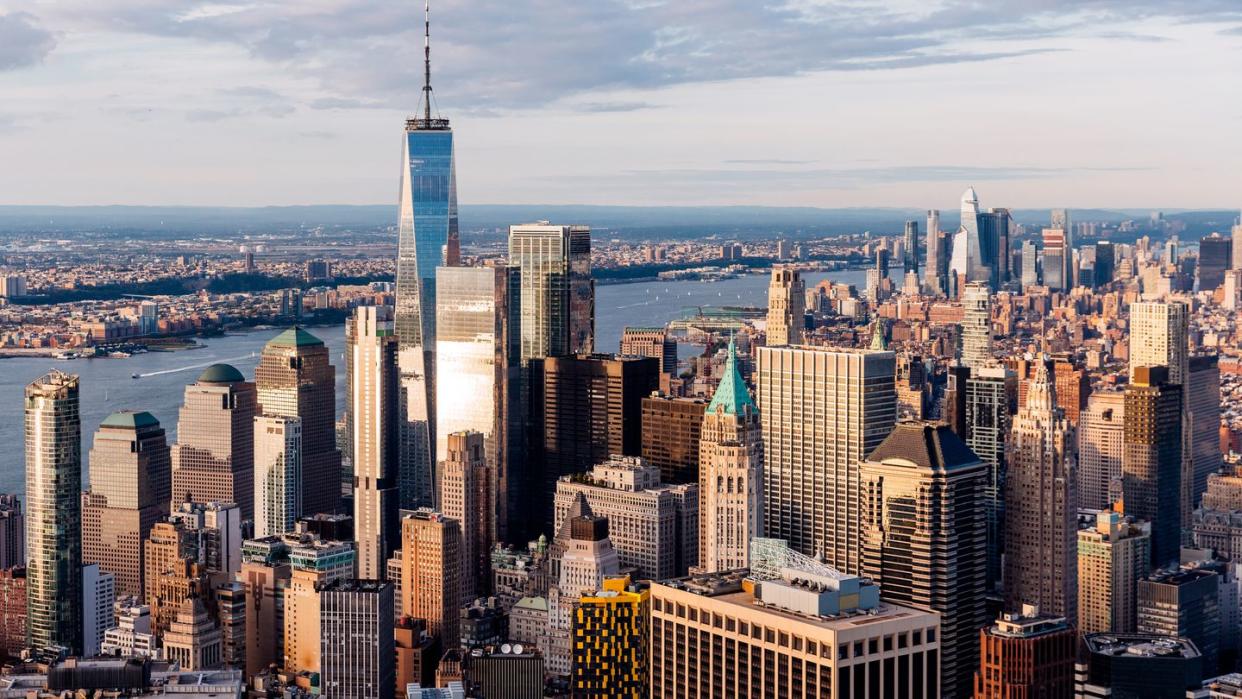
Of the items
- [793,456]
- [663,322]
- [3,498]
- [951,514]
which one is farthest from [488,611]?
[663,322]

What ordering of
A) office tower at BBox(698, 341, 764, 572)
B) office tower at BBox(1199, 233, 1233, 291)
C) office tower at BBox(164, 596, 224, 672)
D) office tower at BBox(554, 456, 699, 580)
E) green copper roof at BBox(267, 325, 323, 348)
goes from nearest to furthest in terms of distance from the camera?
office tower at BBox(164, 596, 224, 672) → office tower at BBox(698, 341, 764, 572) → office tower at BBox(554, 456, 699, 580) → green copper roof at BBox(267, 325, 323, 348) → office tower at BBox(1199, 233, 1233, 291)

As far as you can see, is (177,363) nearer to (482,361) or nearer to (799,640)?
(482,361)

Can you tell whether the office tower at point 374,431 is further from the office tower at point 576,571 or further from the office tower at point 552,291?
the office tower at point 576,571

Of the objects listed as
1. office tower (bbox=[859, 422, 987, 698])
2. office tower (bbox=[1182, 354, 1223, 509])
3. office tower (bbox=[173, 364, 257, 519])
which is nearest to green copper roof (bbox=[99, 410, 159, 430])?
office tower (bbox=[173, 364, 257, 519])

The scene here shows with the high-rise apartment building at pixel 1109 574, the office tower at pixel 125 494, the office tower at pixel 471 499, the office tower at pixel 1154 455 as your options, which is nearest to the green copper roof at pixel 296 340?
the office tower at pixel 125 494

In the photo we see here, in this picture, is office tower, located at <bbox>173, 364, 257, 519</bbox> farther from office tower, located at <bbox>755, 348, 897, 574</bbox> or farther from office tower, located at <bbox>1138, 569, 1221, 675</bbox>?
office tower, located at <bbox>1138, 569, 1221, 675</bbox>

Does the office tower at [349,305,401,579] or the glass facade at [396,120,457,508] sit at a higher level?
the glass facade at [396,120,457,508]
